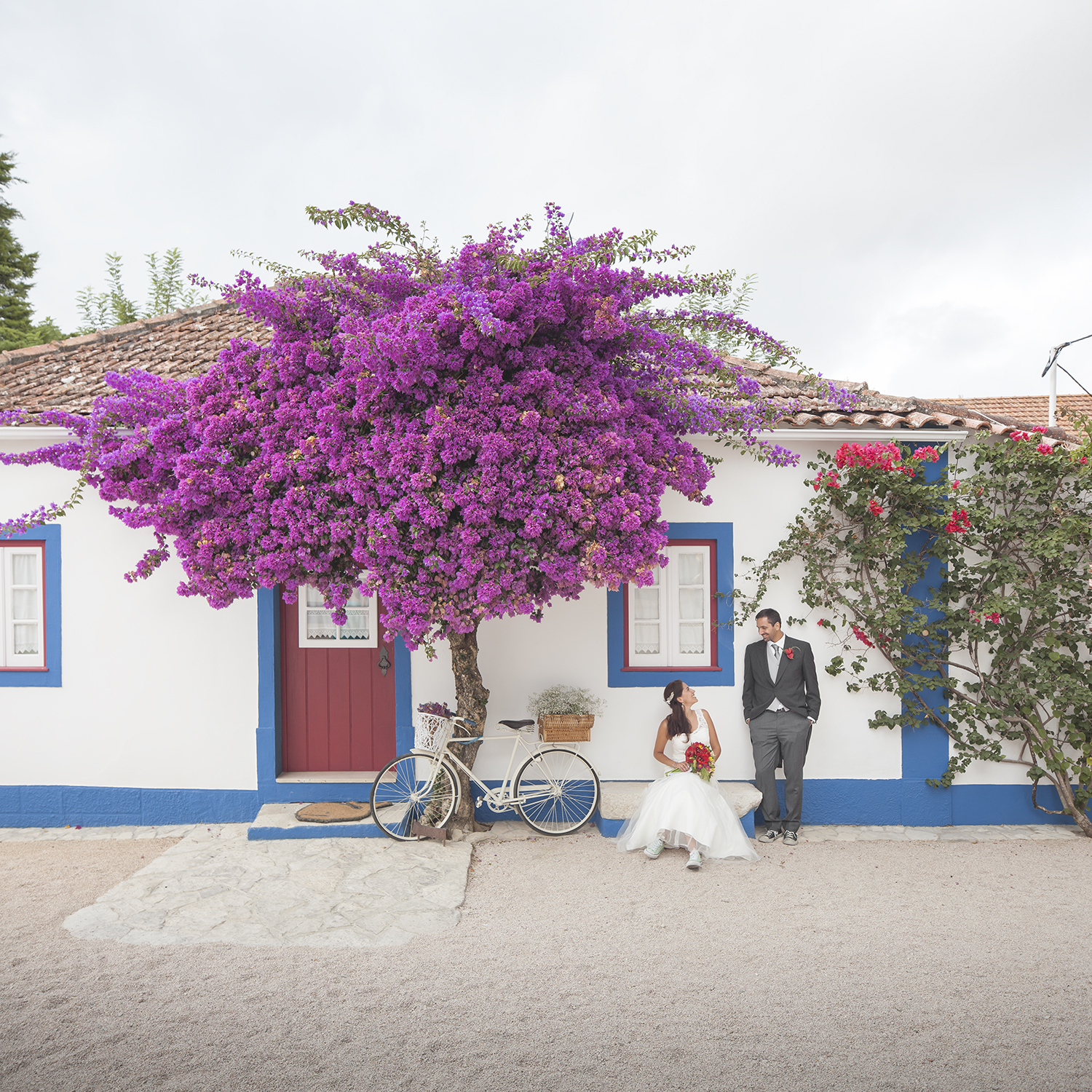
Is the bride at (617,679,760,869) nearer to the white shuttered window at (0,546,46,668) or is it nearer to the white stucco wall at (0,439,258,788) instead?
the white stucco wall at (0,439,258,788)

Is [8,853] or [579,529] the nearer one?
[579,529]

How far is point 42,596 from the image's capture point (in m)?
6.64

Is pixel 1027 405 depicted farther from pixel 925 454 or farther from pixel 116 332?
pixel 116 332

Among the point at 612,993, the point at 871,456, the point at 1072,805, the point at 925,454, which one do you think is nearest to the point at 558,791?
the point at 612,993

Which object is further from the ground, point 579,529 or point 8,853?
point 579,529

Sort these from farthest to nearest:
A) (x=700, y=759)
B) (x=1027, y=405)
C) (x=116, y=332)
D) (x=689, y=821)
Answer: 1. (x=1027, y=405)
2. (x=116, y=332)
3. (x=700, y=759)
4. (x=689, y=821)

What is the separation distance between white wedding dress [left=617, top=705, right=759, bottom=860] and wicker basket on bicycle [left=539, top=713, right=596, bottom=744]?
0.70 m

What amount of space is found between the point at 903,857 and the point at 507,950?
3370mm

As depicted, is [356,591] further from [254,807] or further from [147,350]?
[147,350]

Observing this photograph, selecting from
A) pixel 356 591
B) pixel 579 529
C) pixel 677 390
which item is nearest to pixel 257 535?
pixel 356 591

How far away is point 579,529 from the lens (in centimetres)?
489

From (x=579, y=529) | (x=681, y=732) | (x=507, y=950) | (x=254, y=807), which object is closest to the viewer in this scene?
(x=507, y=950)

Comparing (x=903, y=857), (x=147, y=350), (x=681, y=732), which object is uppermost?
(x=147, y=350)

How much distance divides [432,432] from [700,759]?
324cm
